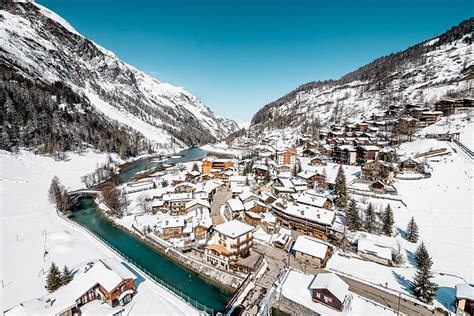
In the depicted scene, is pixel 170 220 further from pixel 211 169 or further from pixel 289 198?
pixel 211 169

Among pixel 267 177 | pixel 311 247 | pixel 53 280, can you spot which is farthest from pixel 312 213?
pixel 53 280

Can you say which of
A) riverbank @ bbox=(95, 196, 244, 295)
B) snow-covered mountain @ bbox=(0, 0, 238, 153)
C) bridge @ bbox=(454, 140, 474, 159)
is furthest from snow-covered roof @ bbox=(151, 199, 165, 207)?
snow-covered mountain @ bbox=(0, 0, 238, 153)

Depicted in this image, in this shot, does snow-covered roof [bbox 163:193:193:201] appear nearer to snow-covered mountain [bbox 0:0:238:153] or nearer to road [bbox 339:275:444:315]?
road [bbox 339:275:444:315]

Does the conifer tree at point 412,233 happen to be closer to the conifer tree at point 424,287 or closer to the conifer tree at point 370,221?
the conifer tree at point 370,221

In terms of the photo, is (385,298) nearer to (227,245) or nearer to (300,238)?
(300,238)

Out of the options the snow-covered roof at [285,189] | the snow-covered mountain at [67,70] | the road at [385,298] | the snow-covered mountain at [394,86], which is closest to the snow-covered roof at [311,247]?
the road at [385,298]

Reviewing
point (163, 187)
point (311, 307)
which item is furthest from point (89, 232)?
point (311, 307)
